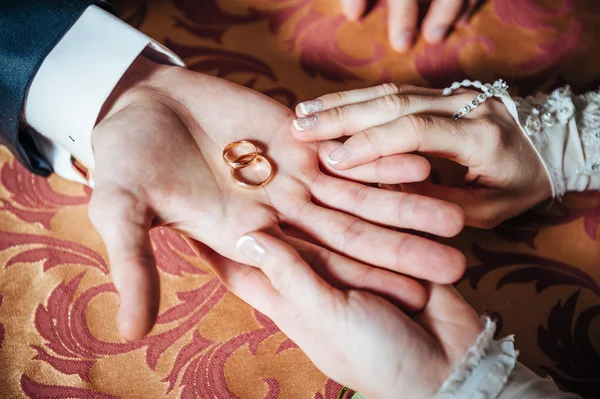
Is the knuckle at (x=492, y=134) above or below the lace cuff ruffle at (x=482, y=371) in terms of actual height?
above

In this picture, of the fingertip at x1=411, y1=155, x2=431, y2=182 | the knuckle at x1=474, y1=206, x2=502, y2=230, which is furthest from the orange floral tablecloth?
the fingertip at x1=411, y1=155, x2=431, y2=182

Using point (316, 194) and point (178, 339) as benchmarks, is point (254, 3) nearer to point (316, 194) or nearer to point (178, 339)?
point (316, 194)

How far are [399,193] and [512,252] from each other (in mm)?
364

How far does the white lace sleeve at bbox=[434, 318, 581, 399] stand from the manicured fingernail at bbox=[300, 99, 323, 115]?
0.53 metres

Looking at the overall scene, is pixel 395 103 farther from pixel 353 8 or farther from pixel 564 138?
pixel 353 8

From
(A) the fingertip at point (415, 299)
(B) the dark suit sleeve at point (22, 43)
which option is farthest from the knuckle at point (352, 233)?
(B) the dark suit sleeve at point (22, 43)

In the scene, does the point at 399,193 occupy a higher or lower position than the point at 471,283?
higher

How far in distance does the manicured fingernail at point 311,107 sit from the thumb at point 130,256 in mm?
392

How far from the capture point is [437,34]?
1.46 m

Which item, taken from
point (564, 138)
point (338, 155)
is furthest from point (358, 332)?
point (564, 138)

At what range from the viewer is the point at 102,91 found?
1.01 m

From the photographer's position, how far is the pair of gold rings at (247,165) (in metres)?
0.95

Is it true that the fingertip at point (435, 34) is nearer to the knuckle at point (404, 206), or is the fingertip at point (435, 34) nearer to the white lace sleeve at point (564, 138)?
the white lace sleeve at point (564, 138)

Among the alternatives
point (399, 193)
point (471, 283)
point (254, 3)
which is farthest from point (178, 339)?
point (254, 3)
